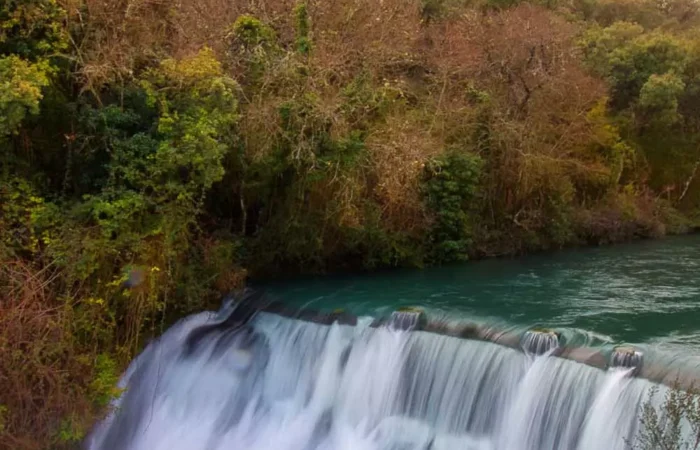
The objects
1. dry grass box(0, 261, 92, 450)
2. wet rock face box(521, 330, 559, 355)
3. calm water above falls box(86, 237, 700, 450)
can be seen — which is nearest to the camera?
dry grass box(0, 261, 92, 450)

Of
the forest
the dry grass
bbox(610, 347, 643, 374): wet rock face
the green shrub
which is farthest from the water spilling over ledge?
the green shrub

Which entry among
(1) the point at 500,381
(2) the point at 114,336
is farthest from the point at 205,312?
(1) the point at 500,381

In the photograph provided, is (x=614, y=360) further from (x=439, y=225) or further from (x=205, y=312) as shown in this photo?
(x=439, y=225)

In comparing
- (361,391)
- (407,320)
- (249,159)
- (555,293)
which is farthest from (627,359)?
(249,159)

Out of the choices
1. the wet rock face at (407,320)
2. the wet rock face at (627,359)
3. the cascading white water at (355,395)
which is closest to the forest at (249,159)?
the cascading white water at (355,395)

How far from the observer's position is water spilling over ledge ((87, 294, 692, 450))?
9.00 m

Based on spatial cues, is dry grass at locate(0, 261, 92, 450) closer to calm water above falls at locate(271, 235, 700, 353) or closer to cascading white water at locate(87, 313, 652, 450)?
cascading white water at locate(87, 313, 652, 450)

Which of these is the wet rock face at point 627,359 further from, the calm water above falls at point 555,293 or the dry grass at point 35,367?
the dry grass at point 35,367

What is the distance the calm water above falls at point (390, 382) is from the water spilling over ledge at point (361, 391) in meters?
0.02

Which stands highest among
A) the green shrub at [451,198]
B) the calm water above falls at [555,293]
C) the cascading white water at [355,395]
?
the green shrub at [451,198]

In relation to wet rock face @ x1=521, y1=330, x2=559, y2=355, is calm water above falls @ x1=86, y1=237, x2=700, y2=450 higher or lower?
lower

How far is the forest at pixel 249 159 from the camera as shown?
983cm

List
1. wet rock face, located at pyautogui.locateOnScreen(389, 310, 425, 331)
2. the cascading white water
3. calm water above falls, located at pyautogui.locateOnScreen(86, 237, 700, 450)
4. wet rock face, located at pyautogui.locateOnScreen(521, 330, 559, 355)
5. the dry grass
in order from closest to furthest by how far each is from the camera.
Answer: the dry grass
the cascading white water
calm water above falls, located at pyautogui.locateOnScreen(86, 237, 700, 450)
wet rock face, located at pyautogui.locateOnScreen(521, 330, 559, 355)
wet rock face, located at pyautogui.locateOnScreen(389, 310, 425, 331)

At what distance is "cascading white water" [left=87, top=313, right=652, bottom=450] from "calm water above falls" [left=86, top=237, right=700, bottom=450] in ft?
0.06
